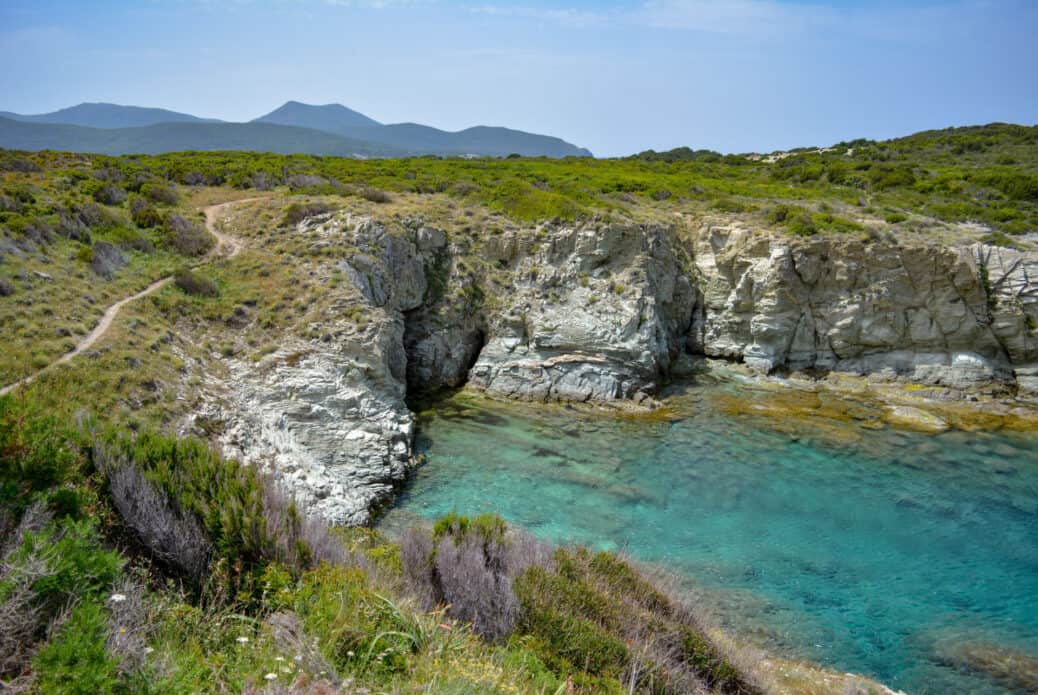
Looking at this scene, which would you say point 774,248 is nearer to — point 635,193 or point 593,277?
point 593,277

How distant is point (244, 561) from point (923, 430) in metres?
22.8

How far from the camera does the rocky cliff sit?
72.6 ft

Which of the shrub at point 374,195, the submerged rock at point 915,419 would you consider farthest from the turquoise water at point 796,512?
the shrub at point 374,195

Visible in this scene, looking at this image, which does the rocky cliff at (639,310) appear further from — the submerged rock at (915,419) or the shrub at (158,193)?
the shrub at (158,193)

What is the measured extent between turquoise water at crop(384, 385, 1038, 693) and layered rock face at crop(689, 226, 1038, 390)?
252 inches

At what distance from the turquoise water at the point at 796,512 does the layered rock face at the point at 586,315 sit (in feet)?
6.23

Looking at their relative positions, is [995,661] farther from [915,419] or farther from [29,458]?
[29,458]

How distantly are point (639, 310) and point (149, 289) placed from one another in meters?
19.5

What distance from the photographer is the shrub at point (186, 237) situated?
22.4 m

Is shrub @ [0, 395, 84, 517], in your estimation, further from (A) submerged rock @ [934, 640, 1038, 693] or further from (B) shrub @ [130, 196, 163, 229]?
(B) shrub @ [130, 196, 163, 229]

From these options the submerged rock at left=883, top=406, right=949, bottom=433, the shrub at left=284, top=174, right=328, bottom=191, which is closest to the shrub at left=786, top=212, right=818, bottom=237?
the submerged rock at left=883, top=406, right=949, bottom=433

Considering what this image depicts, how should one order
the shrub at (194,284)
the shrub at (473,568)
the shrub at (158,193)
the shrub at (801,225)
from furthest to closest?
the shrub at (801,225) < the shrub at (158,193) < the shrub at (194,284) < the shrub at (473,568)

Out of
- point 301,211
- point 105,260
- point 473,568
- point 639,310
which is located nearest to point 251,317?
point 105,260

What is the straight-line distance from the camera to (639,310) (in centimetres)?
2414
